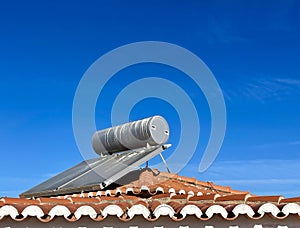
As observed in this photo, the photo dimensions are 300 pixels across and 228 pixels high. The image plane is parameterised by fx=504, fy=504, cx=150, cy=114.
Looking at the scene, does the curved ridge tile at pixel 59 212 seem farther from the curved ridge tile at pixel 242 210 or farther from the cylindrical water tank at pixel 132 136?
the cylindrical water tank at pixel 132 136

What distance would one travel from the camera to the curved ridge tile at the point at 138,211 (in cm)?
620

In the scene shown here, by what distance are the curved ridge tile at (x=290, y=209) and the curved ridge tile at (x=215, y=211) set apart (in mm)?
699

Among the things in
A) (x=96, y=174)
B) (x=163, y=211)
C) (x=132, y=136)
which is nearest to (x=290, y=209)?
(x=163, y=211)

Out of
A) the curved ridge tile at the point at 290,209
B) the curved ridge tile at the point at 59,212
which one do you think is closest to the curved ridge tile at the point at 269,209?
the curved ridge tile at the point at 290,209

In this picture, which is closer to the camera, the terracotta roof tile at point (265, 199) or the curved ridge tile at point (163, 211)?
the curved ridge tile at point (163, 211)

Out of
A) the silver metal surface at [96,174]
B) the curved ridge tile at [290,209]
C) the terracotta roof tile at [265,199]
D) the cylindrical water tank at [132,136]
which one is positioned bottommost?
the curved ridge tile at [290,209]

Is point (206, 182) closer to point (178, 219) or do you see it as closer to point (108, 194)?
point (108, 194)

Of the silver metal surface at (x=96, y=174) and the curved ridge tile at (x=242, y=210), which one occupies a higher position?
the silver metal surface at (x=96, y=174)

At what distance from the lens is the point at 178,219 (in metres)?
6.18

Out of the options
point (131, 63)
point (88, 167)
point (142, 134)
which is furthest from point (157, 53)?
point (88, 167)

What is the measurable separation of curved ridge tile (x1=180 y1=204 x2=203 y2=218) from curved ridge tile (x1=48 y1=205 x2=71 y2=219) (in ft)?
4.62

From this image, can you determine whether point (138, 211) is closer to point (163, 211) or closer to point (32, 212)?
point (163, 211)

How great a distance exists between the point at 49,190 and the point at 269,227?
17.4 feet

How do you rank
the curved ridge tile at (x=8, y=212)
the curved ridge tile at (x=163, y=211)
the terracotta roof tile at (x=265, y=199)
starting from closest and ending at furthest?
the curved ridge tile at (x=8, y=212)
the curved ridge tile at (x=163, y=211)
the terracotta roof tile at (x=265, y=199)
